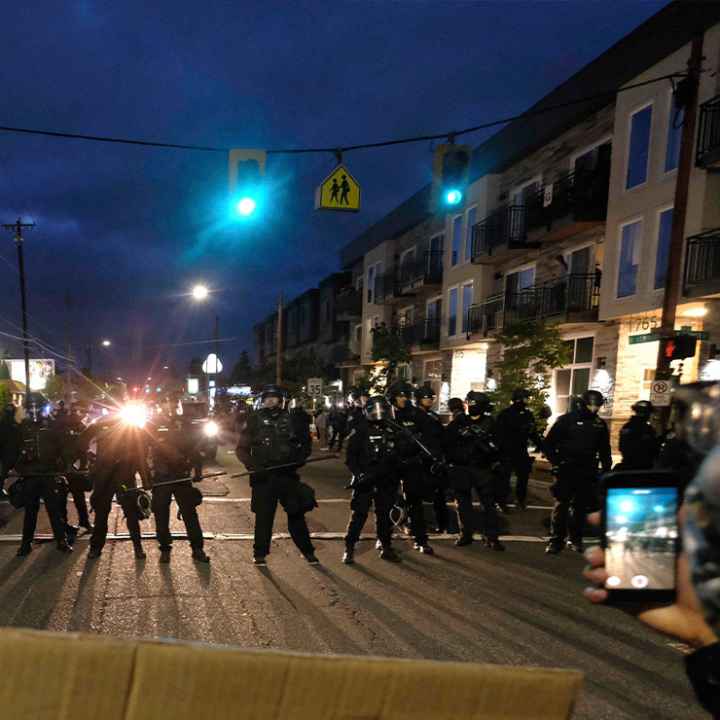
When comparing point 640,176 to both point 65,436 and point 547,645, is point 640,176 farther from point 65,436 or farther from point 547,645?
point 65,436

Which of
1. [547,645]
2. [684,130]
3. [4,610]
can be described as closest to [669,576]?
[547,645]

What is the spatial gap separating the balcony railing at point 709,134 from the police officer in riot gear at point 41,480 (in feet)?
42.1

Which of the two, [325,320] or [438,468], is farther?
[325,320]

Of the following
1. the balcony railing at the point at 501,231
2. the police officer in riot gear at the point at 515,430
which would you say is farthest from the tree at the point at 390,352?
the police officer in riot gear at the point at 515,430

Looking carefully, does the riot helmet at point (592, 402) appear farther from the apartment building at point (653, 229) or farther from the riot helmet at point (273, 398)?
the apartment building at point (653, 229)

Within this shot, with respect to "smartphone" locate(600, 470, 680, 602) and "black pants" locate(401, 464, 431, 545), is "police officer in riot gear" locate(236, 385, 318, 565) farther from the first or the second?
"smartphone" locate(600, 470, 680, 602)

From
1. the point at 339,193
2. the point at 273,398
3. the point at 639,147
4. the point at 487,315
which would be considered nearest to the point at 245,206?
the point at 339,193

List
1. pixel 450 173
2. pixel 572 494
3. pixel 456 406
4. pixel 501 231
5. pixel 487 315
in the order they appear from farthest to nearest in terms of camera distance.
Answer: pixel 487 315 < pixel 501 231 < pixel 450 173 < pixel 456 406 < pixel 572 494

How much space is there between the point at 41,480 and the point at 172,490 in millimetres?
1497

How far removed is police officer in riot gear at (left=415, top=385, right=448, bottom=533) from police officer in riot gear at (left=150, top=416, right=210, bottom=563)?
9.08 feet

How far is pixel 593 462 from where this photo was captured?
6.38 meters

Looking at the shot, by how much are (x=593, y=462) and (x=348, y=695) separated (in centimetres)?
588

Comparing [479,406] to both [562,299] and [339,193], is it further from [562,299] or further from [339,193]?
[562,299]

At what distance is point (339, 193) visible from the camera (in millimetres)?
9008
